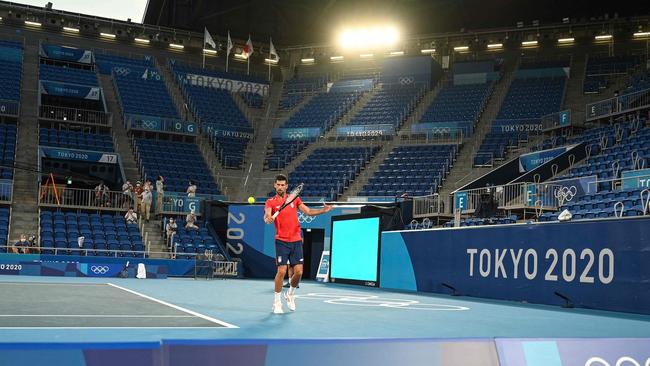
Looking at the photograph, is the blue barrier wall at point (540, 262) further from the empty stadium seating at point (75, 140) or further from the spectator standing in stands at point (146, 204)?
the empty stadium seating at point (75, 140)

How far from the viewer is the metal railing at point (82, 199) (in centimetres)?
3300

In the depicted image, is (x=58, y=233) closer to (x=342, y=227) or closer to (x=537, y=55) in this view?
(x=342, y=227)

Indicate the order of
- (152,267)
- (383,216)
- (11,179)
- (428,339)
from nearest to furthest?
1. (428,339)
2. (383,216)
3. (152,267)
4. (11,179)

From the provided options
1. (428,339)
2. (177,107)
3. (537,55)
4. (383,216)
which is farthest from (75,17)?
(428,339)

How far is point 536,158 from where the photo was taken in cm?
3406

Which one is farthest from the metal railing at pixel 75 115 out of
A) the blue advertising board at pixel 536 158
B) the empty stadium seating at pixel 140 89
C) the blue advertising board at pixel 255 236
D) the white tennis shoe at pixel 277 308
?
the white tennis shoe at pixel 277 308

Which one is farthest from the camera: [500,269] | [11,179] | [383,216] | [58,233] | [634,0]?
[634,0]

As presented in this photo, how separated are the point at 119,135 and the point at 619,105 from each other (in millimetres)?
27368

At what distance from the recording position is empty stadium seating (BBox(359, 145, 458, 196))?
3650cm

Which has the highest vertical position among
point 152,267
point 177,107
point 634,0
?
point 634,0

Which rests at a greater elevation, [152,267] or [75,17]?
[75,17]

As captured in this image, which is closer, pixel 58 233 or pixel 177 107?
pixel 58 233

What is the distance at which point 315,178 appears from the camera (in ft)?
130

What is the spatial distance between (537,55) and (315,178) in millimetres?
19057
